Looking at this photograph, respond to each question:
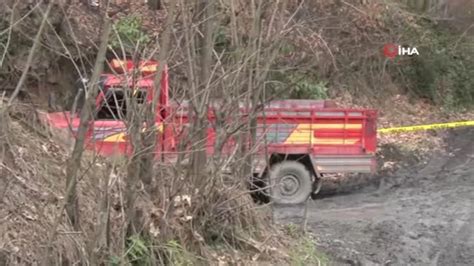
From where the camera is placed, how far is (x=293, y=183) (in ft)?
41.8

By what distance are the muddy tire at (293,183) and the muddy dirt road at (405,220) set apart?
12.2 inches

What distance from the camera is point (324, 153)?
12.8 m

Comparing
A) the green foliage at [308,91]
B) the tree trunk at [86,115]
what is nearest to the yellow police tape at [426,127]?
the green foliage at [308,91]

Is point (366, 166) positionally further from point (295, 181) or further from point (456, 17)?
point (456, 17)

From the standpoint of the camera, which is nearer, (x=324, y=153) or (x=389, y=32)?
(x=324, y=153)

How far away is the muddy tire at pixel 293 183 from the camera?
12.7 m

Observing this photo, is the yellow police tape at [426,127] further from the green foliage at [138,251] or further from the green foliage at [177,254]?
the green foliage at [138,251]

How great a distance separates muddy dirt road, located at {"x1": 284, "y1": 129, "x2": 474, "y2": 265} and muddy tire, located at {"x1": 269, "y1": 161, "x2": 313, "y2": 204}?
31 centimetres

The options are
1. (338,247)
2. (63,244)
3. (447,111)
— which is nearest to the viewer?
(63,244)

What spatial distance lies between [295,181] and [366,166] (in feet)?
3.96

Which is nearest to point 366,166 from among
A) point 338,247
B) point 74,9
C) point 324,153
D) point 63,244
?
point 324,153

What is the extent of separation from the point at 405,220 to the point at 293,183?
2.39m
